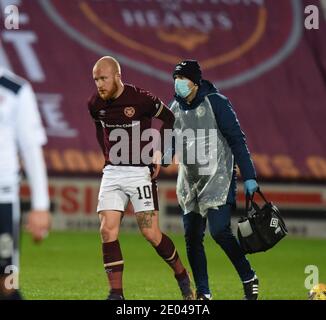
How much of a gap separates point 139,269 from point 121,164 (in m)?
3.82

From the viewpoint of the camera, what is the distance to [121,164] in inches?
343

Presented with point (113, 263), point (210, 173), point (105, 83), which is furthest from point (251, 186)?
point (105, 83)

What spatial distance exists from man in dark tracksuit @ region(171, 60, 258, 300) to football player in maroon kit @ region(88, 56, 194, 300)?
0.85 ft

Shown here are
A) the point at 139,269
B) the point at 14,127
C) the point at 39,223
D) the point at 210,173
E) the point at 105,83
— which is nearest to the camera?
the point at 39,223

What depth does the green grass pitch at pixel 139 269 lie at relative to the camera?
32.7ft

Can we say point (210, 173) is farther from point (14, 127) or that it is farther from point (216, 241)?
point (14, 127)

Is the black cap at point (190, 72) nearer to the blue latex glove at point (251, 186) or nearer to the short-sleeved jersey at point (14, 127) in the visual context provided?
the blue latex glove at point (251, 186)

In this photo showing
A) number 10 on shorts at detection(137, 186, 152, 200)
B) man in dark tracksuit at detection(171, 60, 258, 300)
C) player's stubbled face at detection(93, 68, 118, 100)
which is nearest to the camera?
player's stubbled face at detection(93, 68, 118, 100)

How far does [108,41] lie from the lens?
18422 millimetres

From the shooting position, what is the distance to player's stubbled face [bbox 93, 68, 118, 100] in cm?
844

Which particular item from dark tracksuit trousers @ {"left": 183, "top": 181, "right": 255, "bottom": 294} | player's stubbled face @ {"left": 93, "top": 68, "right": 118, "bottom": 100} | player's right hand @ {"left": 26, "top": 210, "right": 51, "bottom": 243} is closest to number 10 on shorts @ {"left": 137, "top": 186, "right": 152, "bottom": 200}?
dark tracksuit trousers @ {"left": 183, "top": 181, "right": 255, "bottom": 294}

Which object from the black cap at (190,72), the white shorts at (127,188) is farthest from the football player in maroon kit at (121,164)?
the black cap at (190,72)

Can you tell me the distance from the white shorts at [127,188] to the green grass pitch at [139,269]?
1.10 m

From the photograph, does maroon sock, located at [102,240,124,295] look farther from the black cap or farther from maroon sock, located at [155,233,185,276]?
the black cap
